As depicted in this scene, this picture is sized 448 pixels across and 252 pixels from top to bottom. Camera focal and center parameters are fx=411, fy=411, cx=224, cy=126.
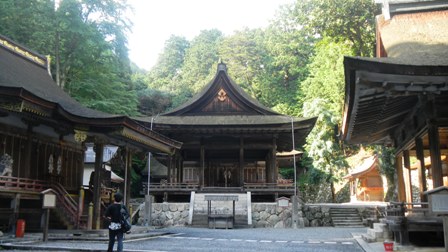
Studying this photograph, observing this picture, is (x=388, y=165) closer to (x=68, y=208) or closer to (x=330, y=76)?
(x=330, y=76)

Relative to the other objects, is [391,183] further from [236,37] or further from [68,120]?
[236,37]

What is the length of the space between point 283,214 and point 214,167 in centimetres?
898

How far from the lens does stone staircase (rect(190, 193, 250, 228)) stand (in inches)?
829

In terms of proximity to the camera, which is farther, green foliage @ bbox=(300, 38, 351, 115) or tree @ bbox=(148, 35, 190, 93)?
tree @ bbox=(148, 35, 190, 93)

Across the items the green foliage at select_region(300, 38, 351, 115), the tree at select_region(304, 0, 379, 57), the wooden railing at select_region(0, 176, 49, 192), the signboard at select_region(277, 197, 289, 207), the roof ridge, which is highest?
the tree at select_region(304, 0, 379, 57)

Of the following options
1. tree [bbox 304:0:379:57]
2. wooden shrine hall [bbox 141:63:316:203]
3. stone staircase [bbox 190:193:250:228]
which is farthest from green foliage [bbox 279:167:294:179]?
stone staircase [bbox 190:193:250:228]

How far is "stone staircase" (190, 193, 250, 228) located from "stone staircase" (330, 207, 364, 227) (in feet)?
17.1

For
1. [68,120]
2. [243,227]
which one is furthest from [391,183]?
[68,120]

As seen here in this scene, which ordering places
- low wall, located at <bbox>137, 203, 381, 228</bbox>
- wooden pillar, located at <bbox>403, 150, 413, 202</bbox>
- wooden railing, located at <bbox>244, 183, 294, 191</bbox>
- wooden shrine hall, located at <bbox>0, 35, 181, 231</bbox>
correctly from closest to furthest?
wooden shrine hall, located at <bbox>0, 35, 181, 231</bbox>, wooden pillar, located at <bbox>403, 150, 413, 202</bbox>, low wall, located at <bbox>137, 203, 381, 228</bbox>, wooden railing, located at <bbox>244, 183, 294, 191</bbox>

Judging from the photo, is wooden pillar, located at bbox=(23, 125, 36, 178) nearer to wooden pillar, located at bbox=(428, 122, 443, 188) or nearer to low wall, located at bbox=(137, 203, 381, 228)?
low wall, located at bbox=(137, 203, 381, 228)

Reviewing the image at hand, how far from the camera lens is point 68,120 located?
45.6 ft

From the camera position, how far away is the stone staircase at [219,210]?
2106 cm

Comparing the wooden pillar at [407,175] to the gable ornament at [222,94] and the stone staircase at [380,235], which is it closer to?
the stone staircase at [380,235]

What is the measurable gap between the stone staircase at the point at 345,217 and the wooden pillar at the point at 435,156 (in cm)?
1364
